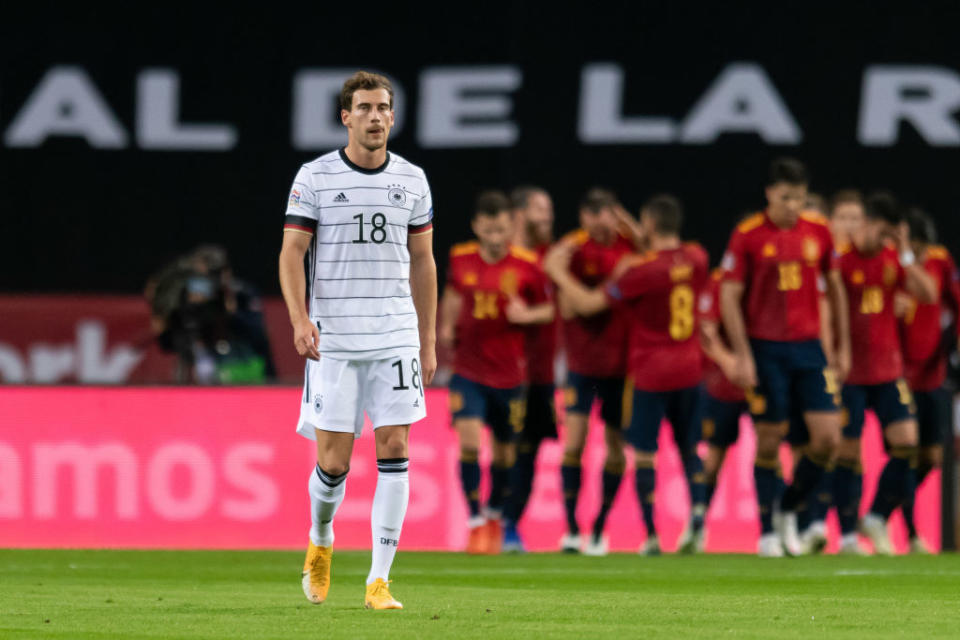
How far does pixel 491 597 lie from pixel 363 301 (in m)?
1.60

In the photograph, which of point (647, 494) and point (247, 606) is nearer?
point (247, 606)

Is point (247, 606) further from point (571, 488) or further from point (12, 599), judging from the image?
point (571, 488)

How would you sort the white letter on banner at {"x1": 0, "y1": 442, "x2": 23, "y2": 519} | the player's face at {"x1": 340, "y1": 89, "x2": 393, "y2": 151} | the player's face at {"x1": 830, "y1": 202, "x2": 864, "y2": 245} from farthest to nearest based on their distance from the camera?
the white letter on banner at {"x1": 0, "y1": 442, "x2": 23, "y2": 519}, the player's face at {"x1": 830, "y1": 202, "x2": 864, "y2": 245}, the player's face at {"x1": 340, "y1": 89, "x2": 393, "y2": 151}

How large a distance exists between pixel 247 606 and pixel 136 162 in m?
10.6

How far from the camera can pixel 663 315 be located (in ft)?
37.9

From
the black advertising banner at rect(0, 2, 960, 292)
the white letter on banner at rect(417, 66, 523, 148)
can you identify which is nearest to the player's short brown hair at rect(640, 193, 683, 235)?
the black advertising banner at rect(0, 2, 960, 292)

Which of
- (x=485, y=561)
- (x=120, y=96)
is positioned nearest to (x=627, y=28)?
(x=120, y=96)

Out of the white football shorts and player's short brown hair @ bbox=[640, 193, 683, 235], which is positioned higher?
player's short brown hair @ bbox=[640, 193, 683, 235]

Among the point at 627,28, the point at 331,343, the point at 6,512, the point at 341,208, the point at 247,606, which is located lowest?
the point at 6,512

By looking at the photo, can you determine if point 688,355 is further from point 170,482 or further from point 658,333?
point 170,482

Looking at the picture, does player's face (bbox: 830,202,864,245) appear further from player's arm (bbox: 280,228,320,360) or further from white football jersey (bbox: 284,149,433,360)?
player's arm (bbox: 280,228,320,360)

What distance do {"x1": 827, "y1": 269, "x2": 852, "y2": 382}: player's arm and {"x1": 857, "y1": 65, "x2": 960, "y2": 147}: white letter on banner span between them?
5.61 m

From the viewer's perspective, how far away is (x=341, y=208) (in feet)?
23.4

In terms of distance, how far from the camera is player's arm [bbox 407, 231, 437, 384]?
7.33 meters
